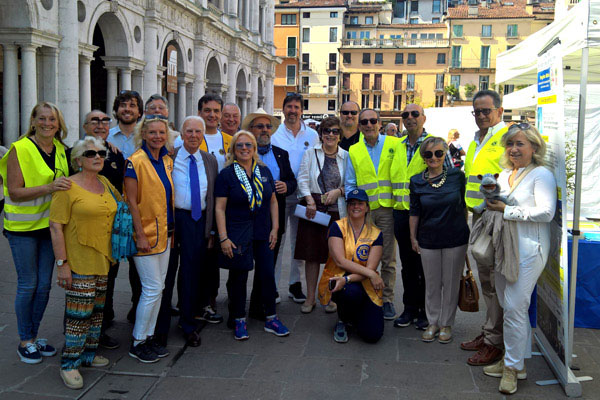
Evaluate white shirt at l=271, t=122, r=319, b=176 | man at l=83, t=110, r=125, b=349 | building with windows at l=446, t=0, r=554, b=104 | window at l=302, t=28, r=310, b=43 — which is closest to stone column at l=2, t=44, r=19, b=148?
white shirt at l=271, t=122, r=319, b=176

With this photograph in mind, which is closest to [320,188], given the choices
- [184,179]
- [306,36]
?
[184,179]

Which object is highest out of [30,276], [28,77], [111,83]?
[111,83]

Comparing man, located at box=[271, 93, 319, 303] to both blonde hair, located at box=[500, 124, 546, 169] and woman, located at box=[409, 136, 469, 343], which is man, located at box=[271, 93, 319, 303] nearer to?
woman, located at box=[409, 136, 469, 343]

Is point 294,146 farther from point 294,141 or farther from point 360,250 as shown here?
point 360,250

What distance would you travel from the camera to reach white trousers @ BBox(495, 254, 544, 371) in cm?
388

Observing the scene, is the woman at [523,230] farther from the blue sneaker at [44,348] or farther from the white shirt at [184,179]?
the blue sneaker at [44,348]

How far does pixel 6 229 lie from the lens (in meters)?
4.12

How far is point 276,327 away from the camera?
500 centimetres

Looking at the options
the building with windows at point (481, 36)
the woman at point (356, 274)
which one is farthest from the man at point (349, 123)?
the building with windows at point (481, 36)

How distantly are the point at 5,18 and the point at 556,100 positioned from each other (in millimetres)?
12431

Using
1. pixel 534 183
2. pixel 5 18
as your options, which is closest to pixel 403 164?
pixel 534 183

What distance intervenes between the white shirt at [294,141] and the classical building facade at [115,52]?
354 inches

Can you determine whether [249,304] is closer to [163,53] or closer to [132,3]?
[132,3]

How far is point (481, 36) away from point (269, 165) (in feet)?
198
